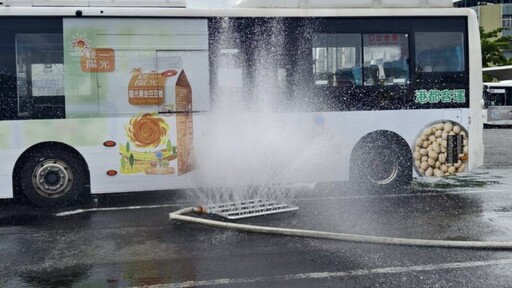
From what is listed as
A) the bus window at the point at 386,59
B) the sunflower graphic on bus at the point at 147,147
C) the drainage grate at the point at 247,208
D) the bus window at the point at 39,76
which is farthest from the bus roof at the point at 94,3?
the drainage grate at the point at 247,208

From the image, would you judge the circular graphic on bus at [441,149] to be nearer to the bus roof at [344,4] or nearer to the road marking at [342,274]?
the bus roof at [344,4]

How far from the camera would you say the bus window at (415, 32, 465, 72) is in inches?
406

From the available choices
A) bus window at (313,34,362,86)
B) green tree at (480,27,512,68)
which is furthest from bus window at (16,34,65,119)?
green tree at (480,27,512,68)

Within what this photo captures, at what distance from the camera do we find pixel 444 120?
1037 centimetres

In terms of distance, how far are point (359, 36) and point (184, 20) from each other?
287 centimetres

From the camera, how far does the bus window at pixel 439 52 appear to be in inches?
406

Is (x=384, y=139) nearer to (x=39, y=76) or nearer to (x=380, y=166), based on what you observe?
(x=380, y=166)

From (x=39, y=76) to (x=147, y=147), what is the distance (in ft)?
6.22

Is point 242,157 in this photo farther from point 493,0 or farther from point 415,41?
point 493,0

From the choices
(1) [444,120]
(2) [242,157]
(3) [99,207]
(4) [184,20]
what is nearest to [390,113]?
(1) [444,120]

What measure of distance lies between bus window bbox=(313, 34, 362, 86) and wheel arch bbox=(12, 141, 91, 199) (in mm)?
3884

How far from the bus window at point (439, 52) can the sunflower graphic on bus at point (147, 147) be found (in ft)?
14.2

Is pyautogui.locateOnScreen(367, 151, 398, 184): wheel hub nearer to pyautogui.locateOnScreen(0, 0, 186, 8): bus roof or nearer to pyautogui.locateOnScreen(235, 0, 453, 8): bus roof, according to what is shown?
pyautogui.locateOnScreen(235, 0, 453, 8): bus roof

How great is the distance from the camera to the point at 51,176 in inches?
370
